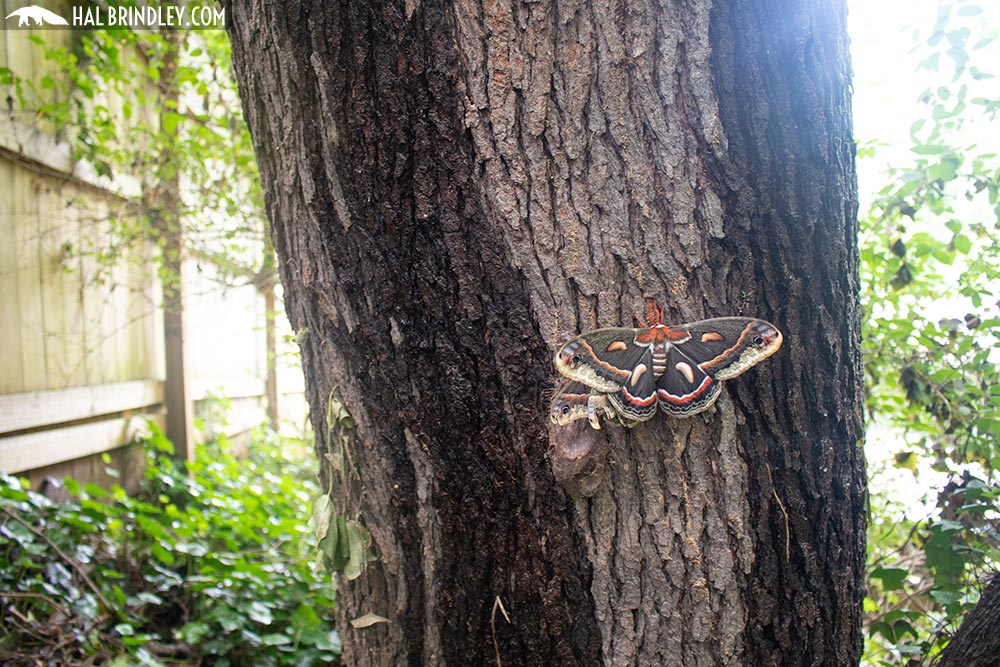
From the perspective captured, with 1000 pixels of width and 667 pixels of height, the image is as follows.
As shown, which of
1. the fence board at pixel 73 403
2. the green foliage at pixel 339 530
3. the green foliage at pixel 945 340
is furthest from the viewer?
the fence board at pixel 73 403

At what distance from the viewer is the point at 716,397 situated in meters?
1.07

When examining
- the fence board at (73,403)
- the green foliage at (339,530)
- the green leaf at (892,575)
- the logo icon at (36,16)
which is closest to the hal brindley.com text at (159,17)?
the logo icon at (36,16)

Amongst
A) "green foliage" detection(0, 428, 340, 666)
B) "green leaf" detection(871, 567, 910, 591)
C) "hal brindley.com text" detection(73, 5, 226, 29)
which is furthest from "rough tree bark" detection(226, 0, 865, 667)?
"hal brindley.com text" detection(73, 5, 226, 29)

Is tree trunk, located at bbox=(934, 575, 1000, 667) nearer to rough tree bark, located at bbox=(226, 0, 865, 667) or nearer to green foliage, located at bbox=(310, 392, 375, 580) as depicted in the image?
rough tree bark, located at bbox=(226, 0, 865, 667)

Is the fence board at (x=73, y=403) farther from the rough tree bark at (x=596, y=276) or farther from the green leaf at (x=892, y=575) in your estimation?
the green leaf at (x=892, y=575)

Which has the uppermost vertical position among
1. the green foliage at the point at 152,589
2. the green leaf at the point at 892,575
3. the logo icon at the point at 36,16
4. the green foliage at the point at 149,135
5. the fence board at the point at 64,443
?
the logo icon at the point at 36,16

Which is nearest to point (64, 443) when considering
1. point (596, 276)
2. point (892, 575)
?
point (596, 276)

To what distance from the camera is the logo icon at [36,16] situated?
9.66 ft

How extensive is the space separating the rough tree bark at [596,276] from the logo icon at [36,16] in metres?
2.53

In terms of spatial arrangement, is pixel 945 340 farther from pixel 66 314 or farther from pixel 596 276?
pixel 66 314

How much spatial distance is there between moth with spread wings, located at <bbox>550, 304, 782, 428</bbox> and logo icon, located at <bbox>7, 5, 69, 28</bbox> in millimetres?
3192

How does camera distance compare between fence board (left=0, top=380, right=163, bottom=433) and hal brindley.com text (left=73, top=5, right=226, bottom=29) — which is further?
hal brindley.com text (left=73, top=5, right=226, bottom=29)

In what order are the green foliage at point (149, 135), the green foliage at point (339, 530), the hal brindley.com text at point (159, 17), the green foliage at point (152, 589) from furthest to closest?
1. the hal brindley.com text at point (159, 17)
2. the green foliage at point (149, 135)
3. the green foliage at point (152, 589)
4. the green foliage at point (339, 530)

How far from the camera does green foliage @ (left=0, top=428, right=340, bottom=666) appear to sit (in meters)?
2.34
